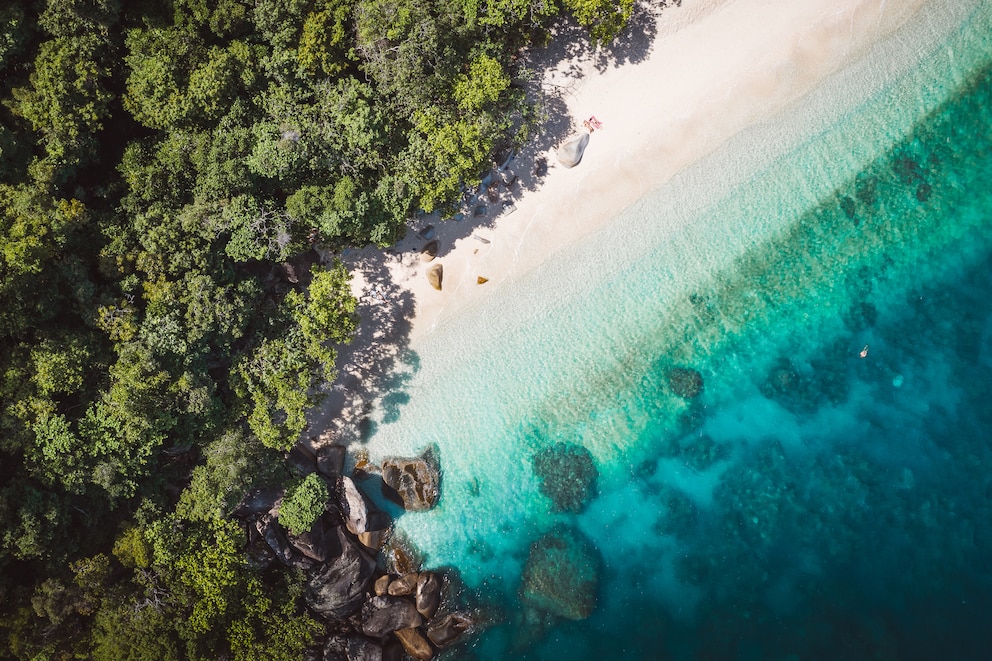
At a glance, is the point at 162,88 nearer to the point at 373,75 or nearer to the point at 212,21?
the point at 212,21

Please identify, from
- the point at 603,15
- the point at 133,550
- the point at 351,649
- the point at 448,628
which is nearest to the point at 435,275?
the point at 603,15

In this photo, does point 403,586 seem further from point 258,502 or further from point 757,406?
point 757,406

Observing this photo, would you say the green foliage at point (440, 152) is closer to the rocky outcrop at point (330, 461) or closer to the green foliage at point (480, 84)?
the green foliage at point (480, 84)

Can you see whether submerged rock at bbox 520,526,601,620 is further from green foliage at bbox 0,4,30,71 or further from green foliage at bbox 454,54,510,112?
green foliage at bbox 0,4,30,71

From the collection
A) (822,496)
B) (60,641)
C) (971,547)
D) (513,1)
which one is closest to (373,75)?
(513,1)

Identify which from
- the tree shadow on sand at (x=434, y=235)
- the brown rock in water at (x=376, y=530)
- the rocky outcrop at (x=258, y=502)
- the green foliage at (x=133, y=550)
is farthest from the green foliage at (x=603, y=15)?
the green foliage at (x=133, y=550)
